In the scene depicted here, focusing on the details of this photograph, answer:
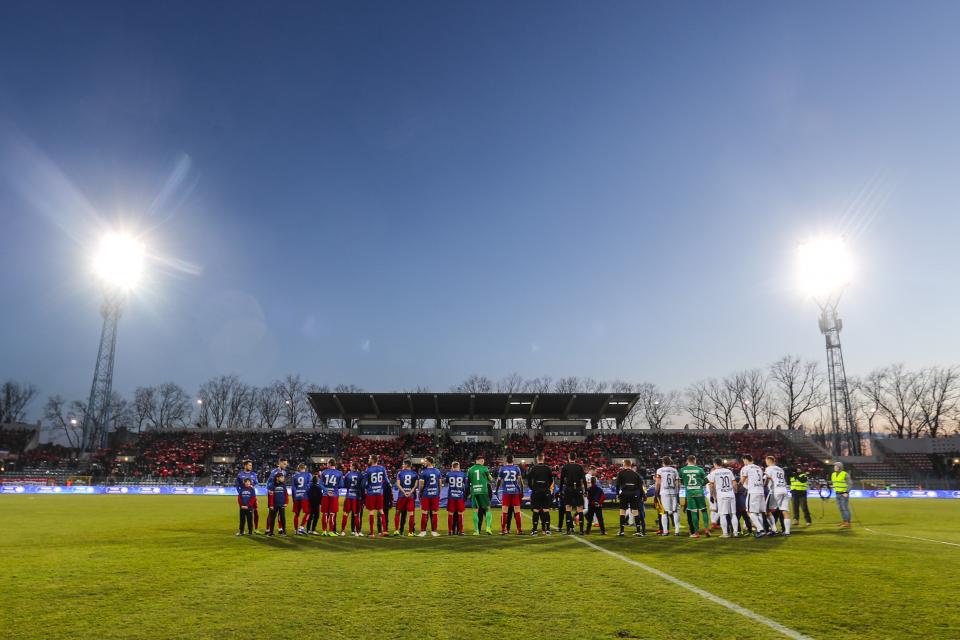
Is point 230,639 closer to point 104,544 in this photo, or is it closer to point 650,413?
point 104,544

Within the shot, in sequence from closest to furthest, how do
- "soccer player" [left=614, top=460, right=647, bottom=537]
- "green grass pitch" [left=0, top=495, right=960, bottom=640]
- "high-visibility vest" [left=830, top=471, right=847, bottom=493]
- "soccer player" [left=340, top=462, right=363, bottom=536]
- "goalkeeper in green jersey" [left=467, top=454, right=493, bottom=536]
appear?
"green grass pitch" [left=0, top=495, right=960, bottom=640], "soccer player" [left=614, top=460, right=647, bottom=537], "goalkeeper in green jersey" [left=467, top=454, right=493, bottom=536], "soccer player" [left=340, top=462, right=363, bottom=536], "high-visibility vest" [left=830, top=471, right=847, bottom=493]

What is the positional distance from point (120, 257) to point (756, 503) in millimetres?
63625

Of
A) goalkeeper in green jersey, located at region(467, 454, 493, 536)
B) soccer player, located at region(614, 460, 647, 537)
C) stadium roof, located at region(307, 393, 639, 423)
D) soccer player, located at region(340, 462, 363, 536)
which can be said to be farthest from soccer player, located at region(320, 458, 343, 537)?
stadium roof, located at region(307, 393, 639, 423)

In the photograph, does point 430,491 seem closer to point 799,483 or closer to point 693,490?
point 693,490

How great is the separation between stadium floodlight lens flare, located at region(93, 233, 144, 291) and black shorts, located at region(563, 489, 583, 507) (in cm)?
5855

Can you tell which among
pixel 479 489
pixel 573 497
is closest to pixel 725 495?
pixel 573 497

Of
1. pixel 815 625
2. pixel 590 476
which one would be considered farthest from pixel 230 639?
pixel 590 476

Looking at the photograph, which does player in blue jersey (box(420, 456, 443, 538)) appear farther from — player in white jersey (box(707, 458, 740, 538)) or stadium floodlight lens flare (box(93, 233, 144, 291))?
stadium floodlight lens flare (box(93, 233, 144, 291))

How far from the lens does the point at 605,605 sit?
6625 millimetres

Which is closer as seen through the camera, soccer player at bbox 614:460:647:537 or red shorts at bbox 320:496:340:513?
soccer player at bbox 614:460:647:537

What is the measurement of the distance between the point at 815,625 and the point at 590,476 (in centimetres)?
1037

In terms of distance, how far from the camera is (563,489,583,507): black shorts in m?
14.8

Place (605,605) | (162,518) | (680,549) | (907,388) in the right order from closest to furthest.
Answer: (605,605) < (680,549) < (162,518) < (907,388)

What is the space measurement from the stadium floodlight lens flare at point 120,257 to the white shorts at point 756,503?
62.1 metres
